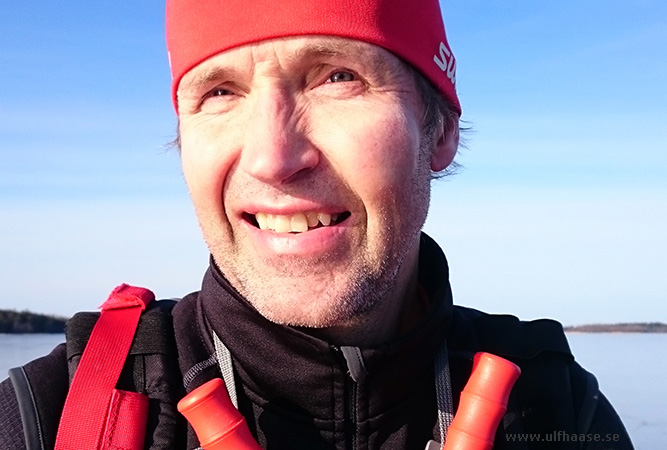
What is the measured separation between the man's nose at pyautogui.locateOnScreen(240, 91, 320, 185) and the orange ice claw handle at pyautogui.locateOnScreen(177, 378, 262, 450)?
2.00 ft

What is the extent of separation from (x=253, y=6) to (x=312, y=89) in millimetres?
311

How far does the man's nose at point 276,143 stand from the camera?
2.01 m

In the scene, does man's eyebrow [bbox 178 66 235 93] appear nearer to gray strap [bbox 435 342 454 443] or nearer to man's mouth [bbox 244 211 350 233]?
man's mouth [bbox 244 211 350 233]

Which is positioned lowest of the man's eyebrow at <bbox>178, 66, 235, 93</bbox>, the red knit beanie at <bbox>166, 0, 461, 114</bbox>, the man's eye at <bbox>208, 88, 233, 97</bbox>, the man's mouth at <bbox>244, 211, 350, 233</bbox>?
the man's mouth at <bbox>244, 211, 350, 233</bbox>

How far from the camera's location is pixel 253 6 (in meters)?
2.17

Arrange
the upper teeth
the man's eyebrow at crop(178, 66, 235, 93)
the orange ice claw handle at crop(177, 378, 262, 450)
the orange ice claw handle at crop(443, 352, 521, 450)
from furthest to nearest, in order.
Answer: the man's eyebrow at crop(178, 66, 235, 93) → the upper teeth → the orange ice claw handle at crop(443, 352, 521, 450) → the orange ice claw handle at crop(177, 378, 262, 450)

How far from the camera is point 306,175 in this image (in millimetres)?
2057

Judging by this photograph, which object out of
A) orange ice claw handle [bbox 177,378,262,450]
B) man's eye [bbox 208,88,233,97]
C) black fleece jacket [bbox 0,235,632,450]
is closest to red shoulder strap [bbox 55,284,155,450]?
black fleece jacket [bbox 0,235,632,450]

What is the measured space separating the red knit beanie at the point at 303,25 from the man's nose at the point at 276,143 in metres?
0.22

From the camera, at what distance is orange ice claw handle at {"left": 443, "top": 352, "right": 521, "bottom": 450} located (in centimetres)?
198

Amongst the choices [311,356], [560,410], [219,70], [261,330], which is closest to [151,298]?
[261,330]

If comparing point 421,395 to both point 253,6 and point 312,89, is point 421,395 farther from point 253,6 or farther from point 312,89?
point 253,6

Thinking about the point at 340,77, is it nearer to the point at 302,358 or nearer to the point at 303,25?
the point at 303,25

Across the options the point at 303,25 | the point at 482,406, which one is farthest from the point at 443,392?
the point at 303,25
